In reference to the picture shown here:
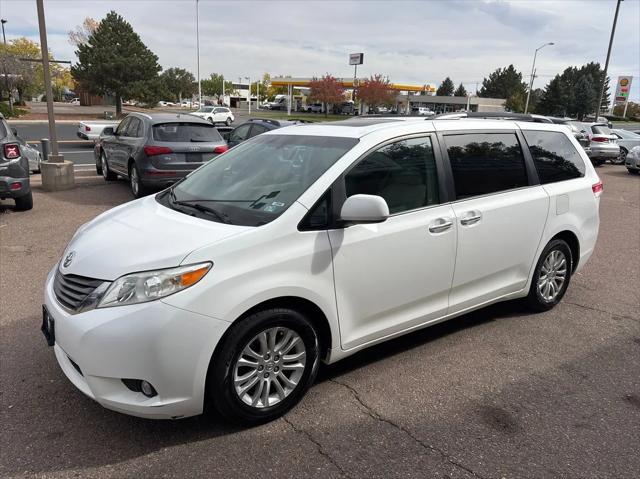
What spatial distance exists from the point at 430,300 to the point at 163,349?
6.38ft

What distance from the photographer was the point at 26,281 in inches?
208

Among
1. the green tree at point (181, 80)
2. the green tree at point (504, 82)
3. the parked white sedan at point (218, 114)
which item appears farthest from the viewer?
the green tree at point (504, 82)

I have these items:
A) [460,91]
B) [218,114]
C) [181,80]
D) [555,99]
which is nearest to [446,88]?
[460,91]

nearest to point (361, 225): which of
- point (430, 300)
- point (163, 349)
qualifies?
point (430, 300)

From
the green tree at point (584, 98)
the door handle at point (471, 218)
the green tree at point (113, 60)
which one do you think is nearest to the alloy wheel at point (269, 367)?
the door handle at point (471, 218)

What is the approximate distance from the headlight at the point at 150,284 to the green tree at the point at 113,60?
149ft

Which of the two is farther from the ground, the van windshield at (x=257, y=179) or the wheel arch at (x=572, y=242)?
the van windshield at (x=257, y=179)

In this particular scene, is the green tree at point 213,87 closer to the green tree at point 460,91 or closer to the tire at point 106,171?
the green tree at point 460,91

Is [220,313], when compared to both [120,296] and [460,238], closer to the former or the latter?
[120,296]

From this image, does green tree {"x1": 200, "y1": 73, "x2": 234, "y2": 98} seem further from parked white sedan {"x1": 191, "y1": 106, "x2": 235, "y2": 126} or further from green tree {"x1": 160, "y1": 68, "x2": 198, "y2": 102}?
parked white sedan {"x1": 191, "y1": 106, "x2": 235, "y2": 126}

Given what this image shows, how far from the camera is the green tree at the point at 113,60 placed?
140ft

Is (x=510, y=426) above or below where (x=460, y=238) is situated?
below

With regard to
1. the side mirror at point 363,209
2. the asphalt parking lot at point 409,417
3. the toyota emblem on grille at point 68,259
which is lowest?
the asphalt parking lot at point 409,417

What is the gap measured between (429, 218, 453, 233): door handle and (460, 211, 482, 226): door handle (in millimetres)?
136
